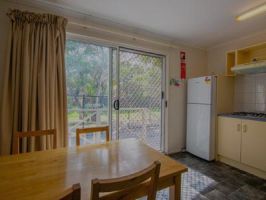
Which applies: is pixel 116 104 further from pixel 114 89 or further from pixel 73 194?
pixel 73 194

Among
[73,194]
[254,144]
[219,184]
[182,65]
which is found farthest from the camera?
[182,65]

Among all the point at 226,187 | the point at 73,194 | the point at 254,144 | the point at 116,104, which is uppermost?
the point at 116,104

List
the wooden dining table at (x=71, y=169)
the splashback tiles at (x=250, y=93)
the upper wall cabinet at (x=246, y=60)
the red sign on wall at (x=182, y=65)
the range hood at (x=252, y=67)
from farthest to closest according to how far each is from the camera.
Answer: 1. the red sign on wall at (x=182, y=65)
2. the splashback tiles at (x=250, y=93)
3. the upper wall cabinet at (x=246, y=60)
4. the range hood at (x=252, y=67)
5. the wooden dining table at (x=71, y=169)

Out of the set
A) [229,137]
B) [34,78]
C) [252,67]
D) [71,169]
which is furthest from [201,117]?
[34,78]

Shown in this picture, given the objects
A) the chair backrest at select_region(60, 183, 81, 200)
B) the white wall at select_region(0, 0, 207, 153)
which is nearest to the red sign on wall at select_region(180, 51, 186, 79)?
the white wall at select_region(0, 0, 207, 153)

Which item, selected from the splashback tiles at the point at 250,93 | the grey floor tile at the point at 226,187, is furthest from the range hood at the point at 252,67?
the grey floor tile at the point at 226,187

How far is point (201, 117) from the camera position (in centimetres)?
303

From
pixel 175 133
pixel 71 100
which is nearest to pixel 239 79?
pixel 175 133

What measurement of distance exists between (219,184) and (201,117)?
117 cm

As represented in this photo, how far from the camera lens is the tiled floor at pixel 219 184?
6.31ft

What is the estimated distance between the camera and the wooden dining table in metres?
0.83

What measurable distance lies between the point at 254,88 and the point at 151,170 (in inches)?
119

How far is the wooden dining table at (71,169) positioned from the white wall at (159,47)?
138 cm

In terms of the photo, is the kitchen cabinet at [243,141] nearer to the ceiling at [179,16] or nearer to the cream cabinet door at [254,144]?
the cream cabinet door at [254,144]
